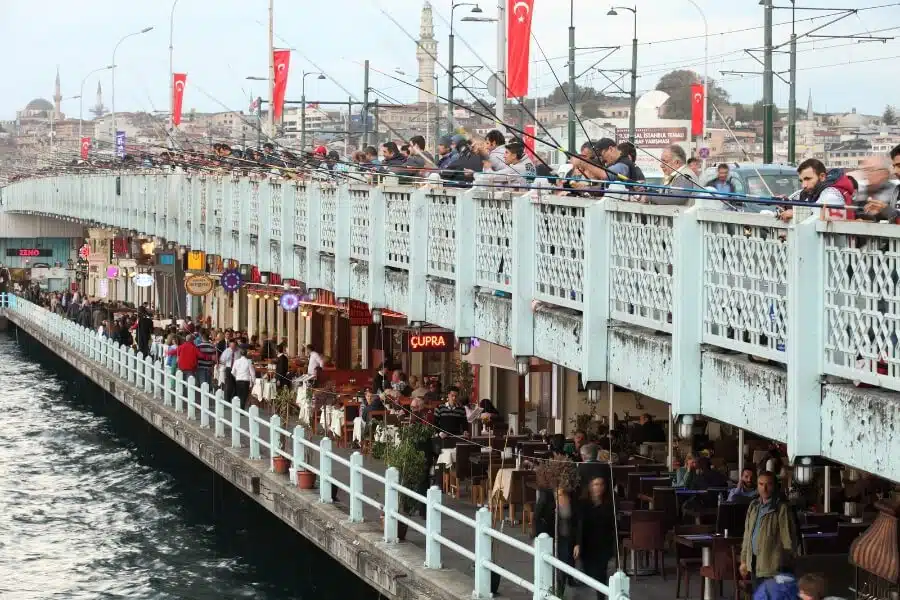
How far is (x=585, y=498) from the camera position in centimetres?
1570

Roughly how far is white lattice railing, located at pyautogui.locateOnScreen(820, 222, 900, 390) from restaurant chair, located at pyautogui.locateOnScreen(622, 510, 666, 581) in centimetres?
628

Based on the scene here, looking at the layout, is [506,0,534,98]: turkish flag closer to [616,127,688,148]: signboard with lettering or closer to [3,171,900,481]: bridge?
[3,171,900,481]: bridge

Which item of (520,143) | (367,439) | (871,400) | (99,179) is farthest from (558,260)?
(99,179)

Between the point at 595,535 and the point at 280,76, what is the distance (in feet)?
→ 103

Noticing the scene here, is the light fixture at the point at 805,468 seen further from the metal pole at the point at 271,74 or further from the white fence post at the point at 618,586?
the metal pole at the point at 271,74

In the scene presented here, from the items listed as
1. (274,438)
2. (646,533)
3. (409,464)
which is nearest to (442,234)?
(409,464)

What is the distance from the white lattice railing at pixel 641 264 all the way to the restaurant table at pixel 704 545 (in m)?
2.53

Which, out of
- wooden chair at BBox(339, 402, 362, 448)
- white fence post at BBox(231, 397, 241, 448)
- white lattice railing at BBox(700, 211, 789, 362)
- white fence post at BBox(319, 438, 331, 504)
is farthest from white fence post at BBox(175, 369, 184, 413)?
→ white lattice railing at BBox(700, 211, 789, 362)

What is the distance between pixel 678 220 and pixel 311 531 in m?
9.74

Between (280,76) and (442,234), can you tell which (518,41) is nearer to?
(442,234)

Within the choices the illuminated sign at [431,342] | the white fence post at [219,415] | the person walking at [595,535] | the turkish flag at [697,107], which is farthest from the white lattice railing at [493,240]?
the turkish flag at [697,107]

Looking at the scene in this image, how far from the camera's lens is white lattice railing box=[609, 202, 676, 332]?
13.4 m

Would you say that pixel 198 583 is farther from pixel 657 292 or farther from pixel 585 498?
pixel 657 292

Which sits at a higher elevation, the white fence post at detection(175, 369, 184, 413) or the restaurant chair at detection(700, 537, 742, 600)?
the restaurant chair at detection(700, 537, 742, 600)
